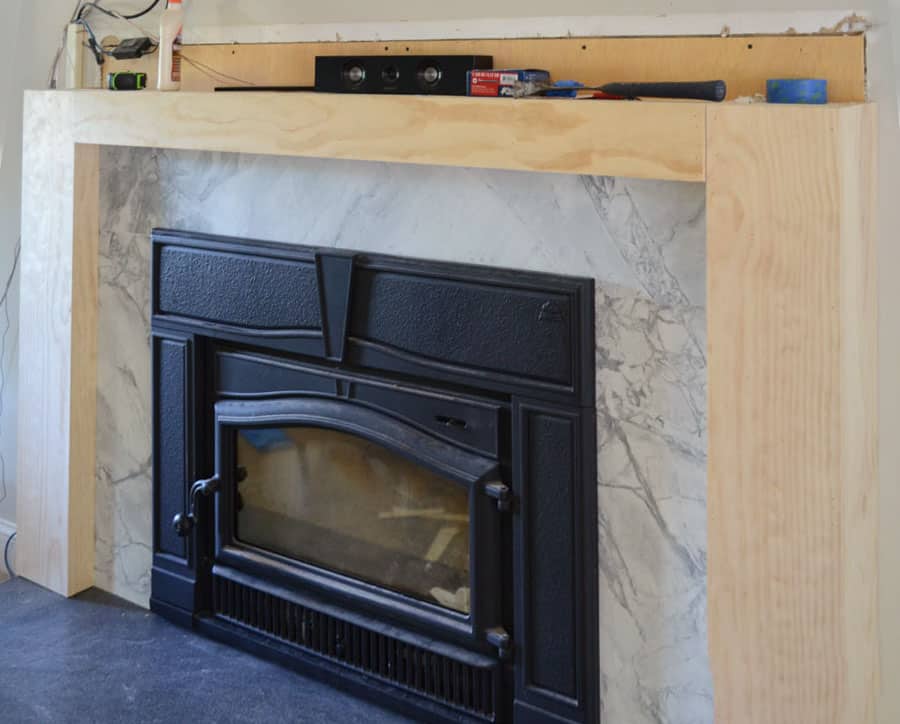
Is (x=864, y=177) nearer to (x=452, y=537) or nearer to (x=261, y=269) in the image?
(x=452, y=537)

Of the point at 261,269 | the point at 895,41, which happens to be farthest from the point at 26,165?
the point at 895,41

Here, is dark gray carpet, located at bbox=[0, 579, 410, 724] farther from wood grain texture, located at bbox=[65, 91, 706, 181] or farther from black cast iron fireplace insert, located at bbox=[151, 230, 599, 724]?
Result: wood grain texture, located at bbox=[65, 91, 706, 181]

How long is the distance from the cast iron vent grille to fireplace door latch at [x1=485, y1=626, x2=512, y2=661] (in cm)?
5

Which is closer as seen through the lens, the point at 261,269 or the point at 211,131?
the point at 211,131

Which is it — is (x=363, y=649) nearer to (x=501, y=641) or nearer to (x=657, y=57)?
(x=501, y=641)

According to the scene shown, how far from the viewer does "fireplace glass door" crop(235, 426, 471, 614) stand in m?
2.03

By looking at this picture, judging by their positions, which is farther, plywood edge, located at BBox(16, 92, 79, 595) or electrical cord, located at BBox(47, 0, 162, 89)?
plywood edge, located at BBox(16, 92, 79, 595)

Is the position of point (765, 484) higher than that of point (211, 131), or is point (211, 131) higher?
point (211, 131)

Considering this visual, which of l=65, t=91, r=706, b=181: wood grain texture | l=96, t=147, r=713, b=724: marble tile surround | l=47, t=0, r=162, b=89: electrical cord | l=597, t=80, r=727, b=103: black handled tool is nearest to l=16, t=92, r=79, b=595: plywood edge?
l=47, t=0, r=162, b=89: electrical cord

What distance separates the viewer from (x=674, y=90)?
1489 mm

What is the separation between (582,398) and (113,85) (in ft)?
3.70

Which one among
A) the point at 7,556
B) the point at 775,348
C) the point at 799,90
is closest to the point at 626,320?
the point at 775,348

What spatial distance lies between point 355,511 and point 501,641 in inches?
15.8

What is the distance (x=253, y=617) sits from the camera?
2.29 meters
